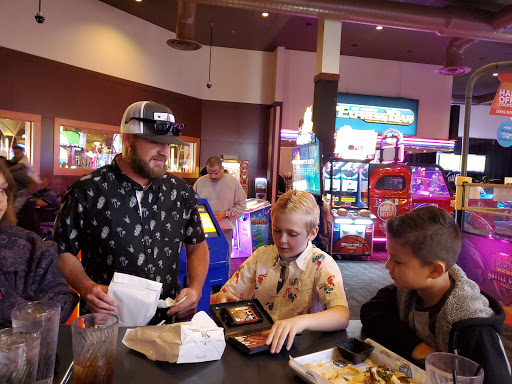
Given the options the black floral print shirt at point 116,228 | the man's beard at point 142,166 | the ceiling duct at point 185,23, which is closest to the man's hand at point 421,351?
the black floral print shirt at point 116,228

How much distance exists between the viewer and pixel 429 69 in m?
10.4

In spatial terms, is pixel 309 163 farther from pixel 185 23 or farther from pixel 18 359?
pixel 18 359

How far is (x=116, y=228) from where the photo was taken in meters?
1.74

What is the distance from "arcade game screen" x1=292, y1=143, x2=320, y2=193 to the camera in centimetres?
683

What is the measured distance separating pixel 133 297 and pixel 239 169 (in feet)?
26.4

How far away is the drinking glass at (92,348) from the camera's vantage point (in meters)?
0.85

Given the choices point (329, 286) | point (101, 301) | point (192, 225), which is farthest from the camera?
point (192, 225)

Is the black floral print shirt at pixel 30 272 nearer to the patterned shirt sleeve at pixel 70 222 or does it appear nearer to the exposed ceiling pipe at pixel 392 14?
the patterned shirt sleeve at pixel 70 222

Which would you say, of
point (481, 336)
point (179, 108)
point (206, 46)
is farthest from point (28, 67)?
point (481, 336)

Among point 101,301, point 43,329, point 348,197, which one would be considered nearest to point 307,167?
point 348,197

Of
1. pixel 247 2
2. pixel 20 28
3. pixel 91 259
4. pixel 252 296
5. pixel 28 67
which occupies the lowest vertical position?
pixel 252 296

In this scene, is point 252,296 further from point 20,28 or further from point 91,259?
point 20,28

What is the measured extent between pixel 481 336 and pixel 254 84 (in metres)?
9.11

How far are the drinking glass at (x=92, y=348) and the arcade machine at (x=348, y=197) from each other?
553 cm
